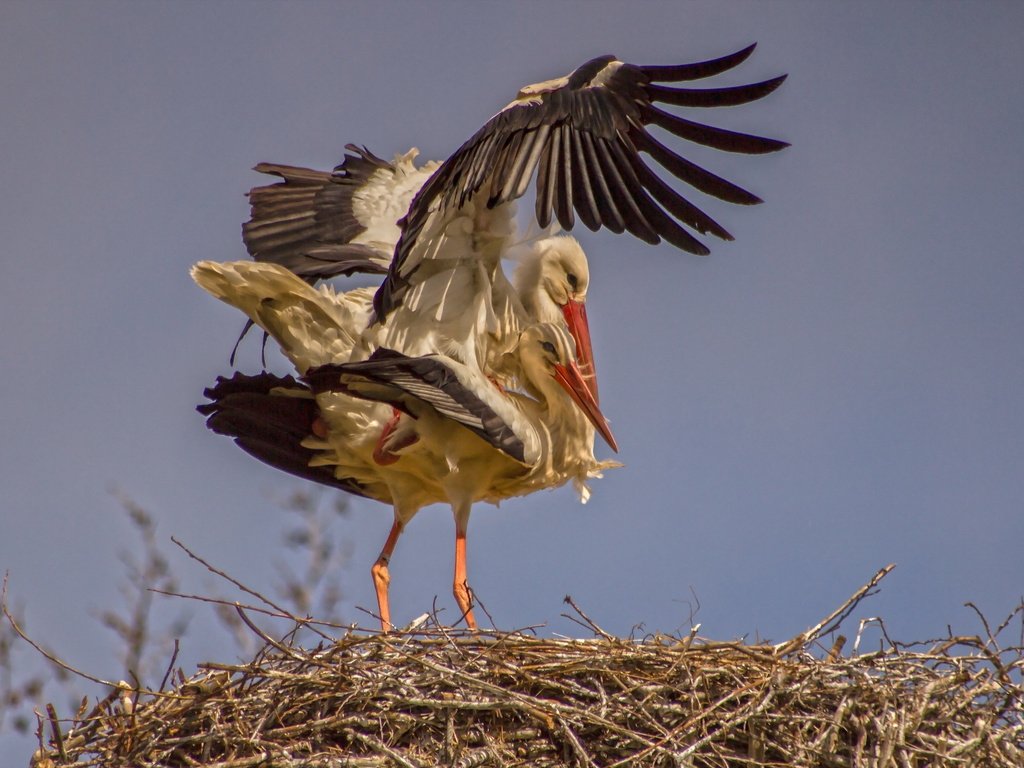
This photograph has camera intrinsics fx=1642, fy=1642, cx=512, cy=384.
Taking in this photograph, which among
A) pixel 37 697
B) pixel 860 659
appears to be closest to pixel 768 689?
pixel 860 659

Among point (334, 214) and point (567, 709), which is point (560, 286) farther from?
point (567, 709)

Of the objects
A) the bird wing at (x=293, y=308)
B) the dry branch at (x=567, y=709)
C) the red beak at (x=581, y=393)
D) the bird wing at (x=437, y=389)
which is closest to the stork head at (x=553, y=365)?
the red beak at (x=581, y=393)

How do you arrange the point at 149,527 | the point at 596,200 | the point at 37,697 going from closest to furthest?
the point at 596,200 → the point at 37,697 → the point at 149,527

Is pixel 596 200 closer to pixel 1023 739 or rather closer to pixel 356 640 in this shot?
pixel 356 640

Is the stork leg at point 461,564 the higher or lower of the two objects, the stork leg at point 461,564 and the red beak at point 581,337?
the lower

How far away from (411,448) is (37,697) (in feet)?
6.12

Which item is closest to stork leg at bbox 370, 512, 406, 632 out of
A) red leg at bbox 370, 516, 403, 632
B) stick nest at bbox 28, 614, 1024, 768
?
red leg at bbox 370, 516, 403, 632

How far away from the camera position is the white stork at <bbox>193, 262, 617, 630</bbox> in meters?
6.46

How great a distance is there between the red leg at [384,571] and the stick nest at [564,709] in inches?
59.4

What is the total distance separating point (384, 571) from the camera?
7.33m

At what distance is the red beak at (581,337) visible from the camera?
23.7 ft

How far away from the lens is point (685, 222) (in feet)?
20.2

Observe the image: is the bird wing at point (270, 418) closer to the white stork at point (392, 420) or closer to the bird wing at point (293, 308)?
the white stork at point (392, 420)

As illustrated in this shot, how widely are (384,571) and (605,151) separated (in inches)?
88.4
